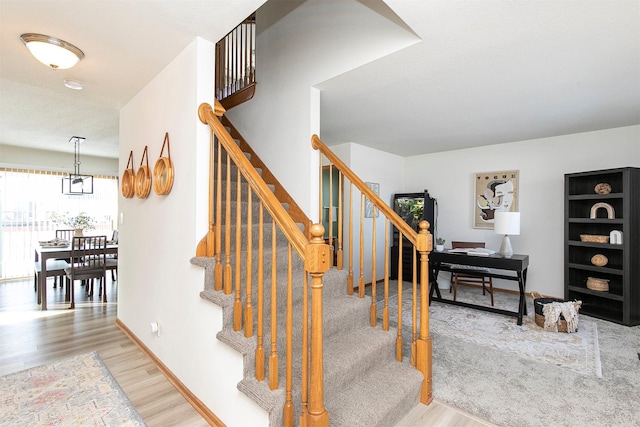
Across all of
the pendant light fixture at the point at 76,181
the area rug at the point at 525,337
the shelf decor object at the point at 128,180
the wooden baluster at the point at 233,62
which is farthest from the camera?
the pendant light fixture at the point at 76,181

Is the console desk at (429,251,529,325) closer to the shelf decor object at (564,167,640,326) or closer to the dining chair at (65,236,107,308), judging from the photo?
the shelf decor object at (564,167,640,326)

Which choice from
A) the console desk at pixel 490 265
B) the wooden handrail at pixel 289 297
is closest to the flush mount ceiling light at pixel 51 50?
the wooden handrail at pixel 289 297

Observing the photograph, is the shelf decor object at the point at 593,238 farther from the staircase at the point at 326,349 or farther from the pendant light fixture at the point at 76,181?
the pendant light fixture at the point at 76,181

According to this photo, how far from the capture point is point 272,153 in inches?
122

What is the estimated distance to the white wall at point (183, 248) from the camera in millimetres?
1825

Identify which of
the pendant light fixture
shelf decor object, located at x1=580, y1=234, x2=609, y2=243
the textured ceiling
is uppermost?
the textured ceiling

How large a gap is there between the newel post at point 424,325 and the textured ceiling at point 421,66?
1.24 metres

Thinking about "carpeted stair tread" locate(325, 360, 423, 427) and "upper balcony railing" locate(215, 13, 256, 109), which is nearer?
"carpeted stair tread" locate(325, 360, 423, 427)

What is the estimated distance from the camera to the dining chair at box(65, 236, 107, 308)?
409 cm

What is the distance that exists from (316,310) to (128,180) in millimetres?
2481

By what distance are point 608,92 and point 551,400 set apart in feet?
8.86

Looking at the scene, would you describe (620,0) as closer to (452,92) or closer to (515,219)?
(452,92)

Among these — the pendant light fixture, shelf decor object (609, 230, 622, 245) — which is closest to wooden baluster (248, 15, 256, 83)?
the pendant light fixture

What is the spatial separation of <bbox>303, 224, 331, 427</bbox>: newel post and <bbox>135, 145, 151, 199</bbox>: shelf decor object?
6.14ft
